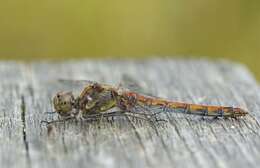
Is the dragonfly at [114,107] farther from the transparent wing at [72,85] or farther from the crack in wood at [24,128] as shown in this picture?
the transparent wing at [72,85]

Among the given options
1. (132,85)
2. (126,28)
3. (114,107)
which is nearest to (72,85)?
(132,85)

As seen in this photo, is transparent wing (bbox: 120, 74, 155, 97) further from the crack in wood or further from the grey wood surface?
the crack in wood

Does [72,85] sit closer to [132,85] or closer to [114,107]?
[132,85]

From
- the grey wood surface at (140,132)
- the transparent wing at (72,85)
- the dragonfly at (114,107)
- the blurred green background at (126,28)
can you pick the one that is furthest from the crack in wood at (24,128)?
the blurred green background at (126,28)

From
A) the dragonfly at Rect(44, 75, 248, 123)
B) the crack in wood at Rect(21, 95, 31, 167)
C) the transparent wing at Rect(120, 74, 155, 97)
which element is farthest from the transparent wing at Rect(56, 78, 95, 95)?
the dragonfly at Rect(44, 75, 248, 123)

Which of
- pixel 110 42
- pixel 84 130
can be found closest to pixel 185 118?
pixel 84 130
